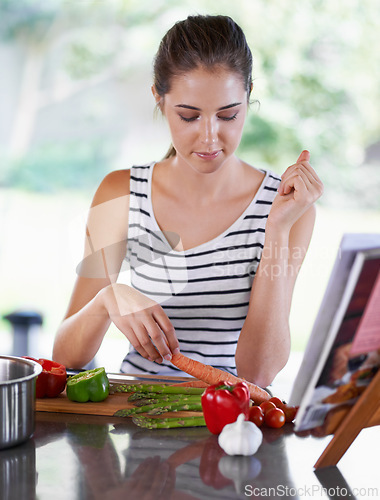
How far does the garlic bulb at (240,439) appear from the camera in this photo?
1.29m

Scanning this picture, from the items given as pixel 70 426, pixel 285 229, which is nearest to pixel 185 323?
pixel 285 229

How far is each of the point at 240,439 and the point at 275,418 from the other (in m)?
0.20

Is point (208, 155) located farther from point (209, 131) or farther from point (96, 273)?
point (96, 273)

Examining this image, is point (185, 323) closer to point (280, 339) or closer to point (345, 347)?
point (280, 339)

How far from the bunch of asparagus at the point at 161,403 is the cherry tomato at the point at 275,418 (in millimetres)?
A: 153

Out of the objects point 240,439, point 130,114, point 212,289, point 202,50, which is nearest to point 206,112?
point 202,50

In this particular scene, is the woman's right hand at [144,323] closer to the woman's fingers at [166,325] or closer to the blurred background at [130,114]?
the woman's fingers at [166,325]

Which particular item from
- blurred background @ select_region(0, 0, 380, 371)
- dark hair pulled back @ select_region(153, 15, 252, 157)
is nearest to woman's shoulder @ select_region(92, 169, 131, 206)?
dark hair pulled back @ select_region(153, 15, 252, 157)

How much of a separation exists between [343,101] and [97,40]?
9.80ft

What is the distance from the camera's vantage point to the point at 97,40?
290 inches

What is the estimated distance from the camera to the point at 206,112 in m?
1.84

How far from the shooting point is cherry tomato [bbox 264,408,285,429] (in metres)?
1.46

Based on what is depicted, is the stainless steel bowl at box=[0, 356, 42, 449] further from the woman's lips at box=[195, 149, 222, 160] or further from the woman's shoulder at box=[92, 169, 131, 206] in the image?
the woman's shoulder at box=[92, 169, 131, 206]

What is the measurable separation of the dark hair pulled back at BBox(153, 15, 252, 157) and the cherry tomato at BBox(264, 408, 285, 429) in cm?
102
